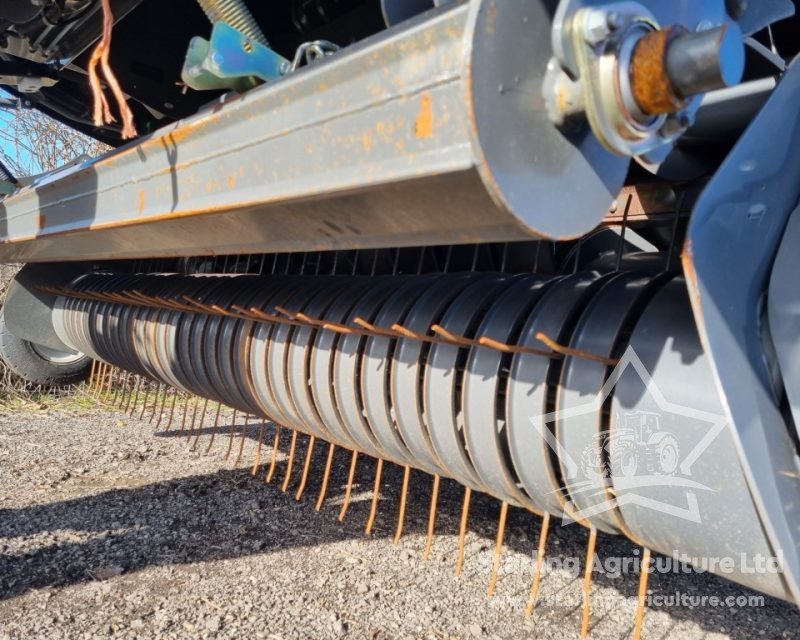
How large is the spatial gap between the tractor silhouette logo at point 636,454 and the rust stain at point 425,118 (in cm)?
54

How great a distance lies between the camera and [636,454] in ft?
3.50

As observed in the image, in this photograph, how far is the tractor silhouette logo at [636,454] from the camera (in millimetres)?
986

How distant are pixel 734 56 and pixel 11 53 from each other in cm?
190

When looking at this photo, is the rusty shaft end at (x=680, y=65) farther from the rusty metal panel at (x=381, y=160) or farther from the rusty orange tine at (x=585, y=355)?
the rusty orange tine at (x=585, y=355)

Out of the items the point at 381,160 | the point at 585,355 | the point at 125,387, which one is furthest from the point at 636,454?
the point at 125,387

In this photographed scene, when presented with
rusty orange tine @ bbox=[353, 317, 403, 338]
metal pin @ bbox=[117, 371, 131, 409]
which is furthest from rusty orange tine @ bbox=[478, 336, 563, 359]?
metal pin @ bbox=[117, 371, 131, 409]

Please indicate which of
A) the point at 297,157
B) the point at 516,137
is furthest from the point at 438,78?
the point at 297,157

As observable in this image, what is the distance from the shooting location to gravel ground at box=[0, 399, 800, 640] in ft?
5.21

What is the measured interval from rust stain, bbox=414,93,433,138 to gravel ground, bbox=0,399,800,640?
1.19 metres

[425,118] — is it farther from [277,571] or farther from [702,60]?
[277,571]

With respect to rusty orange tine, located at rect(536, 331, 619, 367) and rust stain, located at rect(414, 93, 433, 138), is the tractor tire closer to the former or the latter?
rusty orange tine, located at rect(536, 331, 619, 367)

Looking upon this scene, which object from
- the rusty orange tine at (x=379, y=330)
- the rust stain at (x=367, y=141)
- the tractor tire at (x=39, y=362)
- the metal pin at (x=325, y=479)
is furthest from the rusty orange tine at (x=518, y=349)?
the tractor tire at (x=39, y=362)

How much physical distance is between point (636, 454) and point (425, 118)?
2.06 feet

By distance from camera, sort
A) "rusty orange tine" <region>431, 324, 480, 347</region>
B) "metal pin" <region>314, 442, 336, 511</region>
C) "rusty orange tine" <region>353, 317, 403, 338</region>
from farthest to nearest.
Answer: "metal pin" <region>314, 442, 336, 511</region> < "rusty orange tine" <region>353, 317, 403, 338</region> < "rusty orange tine" <region>431, 324, 480, 347</region>
